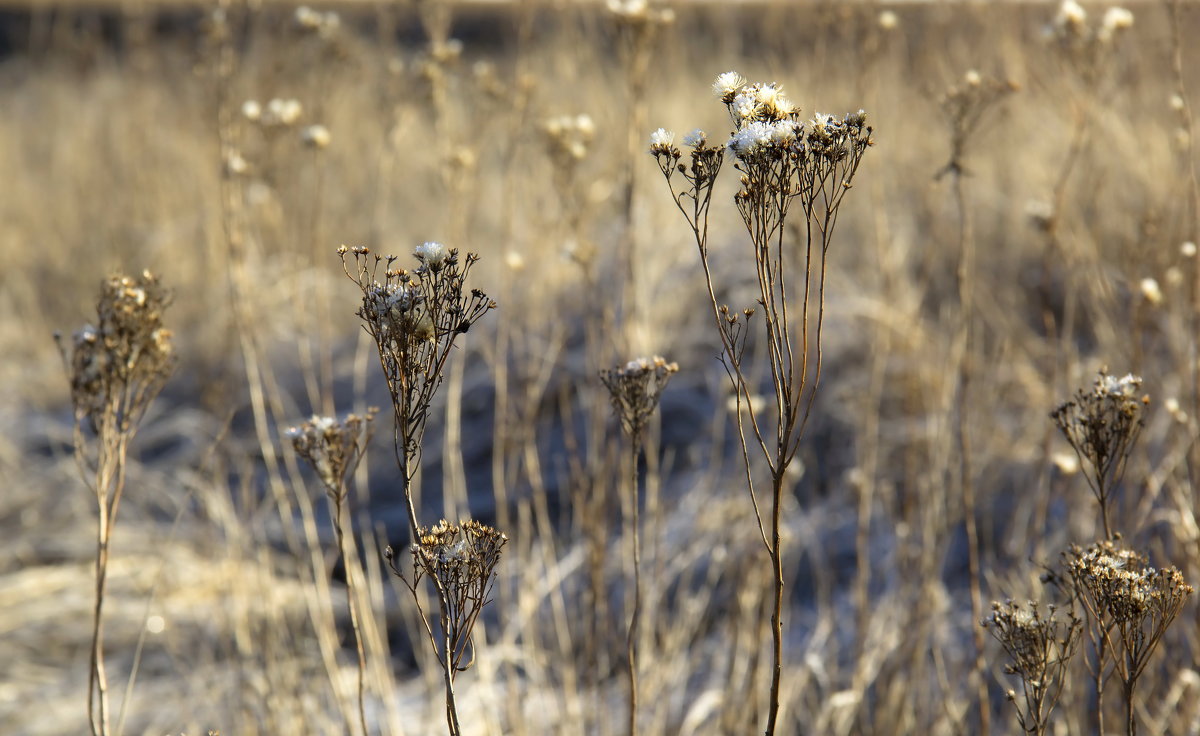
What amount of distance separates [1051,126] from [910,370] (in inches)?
111

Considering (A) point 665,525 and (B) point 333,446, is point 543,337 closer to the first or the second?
(A) point 665,525

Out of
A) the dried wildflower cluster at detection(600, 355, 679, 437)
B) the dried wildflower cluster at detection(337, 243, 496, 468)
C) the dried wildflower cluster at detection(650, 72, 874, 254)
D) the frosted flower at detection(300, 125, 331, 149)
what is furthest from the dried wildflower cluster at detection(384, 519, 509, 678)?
the frosted flower at detection(300, 125, 331, 149)

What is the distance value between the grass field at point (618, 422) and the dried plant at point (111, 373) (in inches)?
10.2

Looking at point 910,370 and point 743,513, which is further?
point 910,370

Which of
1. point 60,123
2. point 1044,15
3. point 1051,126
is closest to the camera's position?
point 1051,126

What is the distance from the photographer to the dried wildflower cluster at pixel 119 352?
1527 millimetres

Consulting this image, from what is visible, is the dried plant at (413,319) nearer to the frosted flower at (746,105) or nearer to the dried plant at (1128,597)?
the frosted flower at (746,105)

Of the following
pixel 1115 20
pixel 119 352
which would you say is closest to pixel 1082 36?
pixel 1115 20

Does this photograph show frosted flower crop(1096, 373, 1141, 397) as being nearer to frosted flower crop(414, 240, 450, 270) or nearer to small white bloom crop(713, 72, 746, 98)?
small white bloom crop(713, 72, 746, 98)

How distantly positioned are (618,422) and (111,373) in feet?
2.86

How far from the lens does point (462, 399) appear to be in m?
4.71

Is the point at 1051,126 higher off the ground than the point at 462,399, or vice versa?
the point at 1051,126

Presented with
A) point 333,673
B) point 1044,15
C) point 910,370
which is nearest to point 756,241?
point 333,673

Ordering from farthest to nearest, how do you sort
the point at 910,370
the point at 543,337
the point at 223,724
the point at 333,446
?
the point at 543,337 < the point at 910,370 < the point at 223,724 < the point at 333,446
